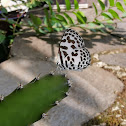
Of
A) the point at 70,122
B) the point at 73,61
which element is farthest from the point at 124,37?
the point at 73,61

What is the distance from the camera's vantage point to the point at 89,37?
1.67 meters

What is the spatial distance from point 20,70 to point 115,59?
0.55m

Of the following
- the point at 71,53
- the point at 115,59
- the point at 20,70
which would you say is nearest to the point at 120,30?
the point at 115,59

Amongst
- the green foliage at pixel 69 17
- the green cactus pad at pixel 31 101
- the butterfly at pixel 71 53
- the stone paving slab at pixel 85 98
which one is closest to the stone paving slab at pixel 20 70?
the stone paving slab at pixel 85 98

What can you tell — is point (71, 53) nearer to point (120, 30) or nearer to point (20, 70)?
point (20, 70)

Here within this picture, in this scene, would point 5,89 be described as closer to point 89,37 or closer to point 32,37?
point 32,37

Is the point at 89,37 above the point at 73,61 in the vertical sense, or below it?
below

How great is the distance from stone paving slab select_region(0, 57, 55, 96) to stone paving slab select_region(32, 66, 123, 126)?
0.55ft

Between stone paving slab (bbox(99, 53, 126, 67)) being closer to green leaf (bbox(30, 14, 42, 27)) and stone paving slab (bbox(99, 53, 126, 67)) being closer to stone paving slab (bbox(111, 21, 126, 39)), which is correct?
stone paving slab (bbox(111, 21, 126, 39))

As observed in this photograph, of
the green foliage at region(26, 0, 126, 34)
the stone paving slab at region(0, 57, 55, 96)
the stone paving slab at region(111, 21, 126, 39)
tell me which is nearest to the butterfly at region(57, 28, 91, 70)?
the stone paving slab at region(0, 57, 55, 96)

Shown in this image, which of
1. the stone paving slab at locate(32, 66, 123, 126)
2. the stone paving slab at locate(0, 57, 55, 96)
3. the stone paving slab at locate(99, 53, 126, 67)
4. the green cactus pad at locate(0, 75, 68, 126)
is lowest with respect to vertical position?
the stone paving slab at locate(32, 66, 123, 126)

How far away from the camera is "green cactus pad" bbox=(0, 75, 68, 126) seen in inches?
16.6

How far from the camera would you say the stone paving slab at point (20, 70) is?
1.18 metres

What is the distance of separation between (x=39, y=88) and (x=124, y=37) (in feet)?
4.36
